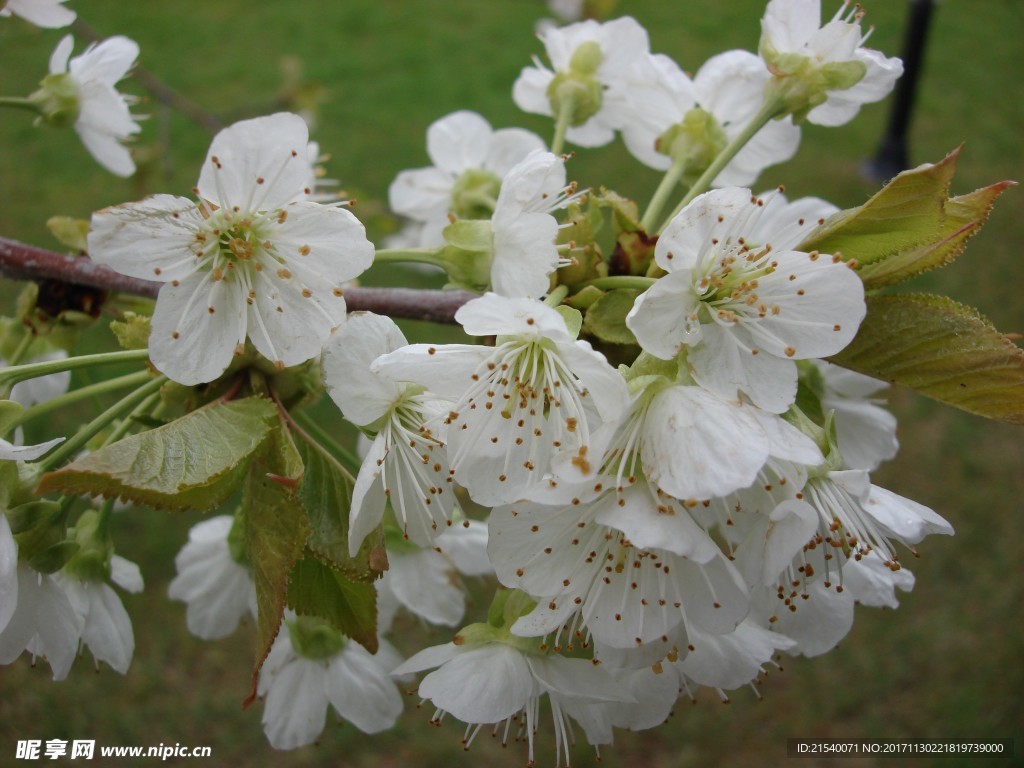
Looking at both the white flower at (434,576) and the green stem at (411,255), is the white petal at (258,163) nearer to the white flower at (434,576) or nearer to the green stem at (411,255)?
the green stem at (411,255)

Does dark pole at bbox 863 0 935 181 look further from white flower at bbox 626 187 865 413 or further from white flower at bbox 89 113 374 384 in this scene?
white flower at bbox 89 113 374 384

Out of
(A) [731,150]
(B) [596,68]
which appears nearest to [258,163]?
(A) [731,150]

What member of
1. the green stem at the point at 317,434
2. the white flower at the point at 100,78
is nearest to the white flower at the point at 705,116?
the green stem at the point at 317,434

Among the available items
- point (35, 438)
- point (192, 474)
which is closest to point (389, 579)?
point (192, 474)

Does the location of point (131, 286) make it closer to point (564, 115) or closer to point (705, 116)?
point (564, 115)

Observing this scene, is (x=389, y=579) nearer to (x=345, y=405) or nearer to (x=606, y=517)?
(x=345, y=405)

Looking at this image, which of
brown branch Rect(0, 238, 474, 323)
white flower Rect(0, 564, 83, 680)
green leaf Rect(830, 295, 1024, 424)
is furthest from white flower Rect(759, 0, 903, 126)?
white flower Rect(0, 564, 83, 680)
